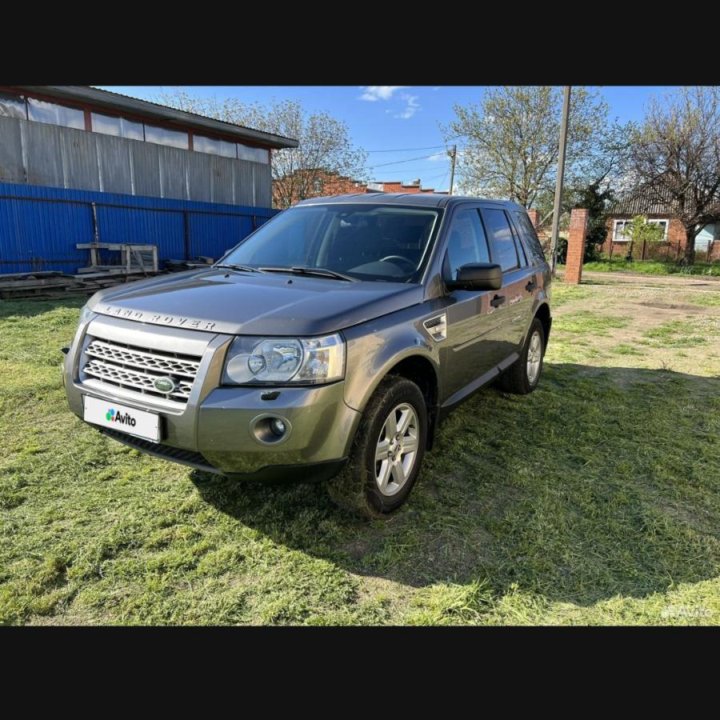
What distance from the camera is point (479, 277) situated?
11.6ft

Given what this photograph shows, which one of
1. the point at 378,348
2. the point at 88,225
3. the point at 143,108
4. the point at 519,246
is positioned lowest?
the point at 378,348

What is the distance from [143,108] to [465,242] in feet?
51.9

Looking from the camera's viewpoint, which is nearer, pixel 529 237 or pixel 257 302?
pixel 257 302

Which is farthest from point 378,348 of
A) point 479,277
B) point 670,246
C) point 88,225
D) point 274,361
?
point 670,246

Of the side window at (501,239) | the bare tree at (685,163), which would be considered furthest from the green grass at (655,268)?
the side window at (501,239)

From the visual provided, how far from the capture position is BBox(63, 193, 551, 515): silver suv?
8.44ft

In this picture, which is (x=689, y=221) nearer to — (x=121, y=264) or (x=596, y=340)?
(x=596, y=340)

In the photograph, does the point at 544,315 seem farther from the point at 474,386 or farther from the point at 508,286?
the point at 474,386

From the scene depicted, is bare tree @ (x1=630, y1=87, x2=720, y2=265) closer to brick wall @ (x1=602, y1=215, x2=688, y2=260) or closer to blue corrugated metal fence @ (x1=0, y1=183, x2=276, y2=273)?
brick wall @ (x1=602, y1=215, x2=688, y2=260)

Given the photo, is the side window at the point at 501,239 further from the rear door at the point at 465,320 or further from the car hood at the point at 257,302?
the car hood at the point at 257,302

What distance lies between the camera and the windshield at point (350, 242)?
144 inches

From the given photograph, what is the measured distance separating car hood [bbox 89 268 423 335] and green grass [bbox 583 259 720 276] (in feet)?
94.7

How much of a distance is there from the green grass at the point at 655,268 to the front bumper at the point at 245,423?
96.9 ft

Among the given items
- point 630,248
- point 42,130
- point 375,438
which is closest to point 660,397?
point 375,438
